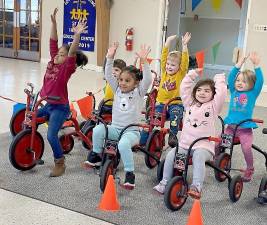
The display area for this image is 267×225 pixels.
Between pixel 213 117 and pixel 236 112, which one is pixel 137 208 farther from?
pixel 236 112

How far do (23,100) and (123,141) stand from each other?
126 inches

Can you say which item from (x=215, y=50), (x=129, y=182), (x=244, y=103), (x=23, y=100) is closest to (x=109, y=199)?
(x=129, y=182)

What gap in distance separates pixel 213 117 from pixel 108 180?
83 centimetres

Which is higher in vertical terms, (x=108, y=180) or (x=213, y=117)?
(x=213, y=117)

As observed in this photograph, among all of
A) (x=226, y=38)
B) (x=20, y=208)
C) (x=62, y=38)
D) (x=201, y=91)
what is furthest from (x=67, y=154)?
(x=226, y=38)

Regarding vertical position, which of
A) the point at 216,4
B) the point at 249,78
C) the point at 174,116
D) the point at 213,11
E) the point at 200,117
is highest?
the point at 216,4

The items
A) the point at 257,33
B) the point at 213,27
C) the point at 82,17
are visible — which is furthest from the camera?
the point at 213,27

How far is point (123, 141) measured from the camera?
9.23ft

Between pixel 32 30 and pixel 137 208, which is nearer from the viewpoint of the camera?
pixel 137 208

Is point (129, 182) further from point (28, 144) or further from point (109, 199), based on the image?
point (28, 144)

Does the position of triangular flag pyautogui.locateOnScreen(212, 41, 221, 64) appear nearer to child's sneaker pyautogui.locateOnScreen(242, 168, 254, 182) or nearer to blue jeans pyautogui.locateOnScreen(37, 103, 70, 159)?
child's sneaker pyautogui.locateOnScreen(242, 168, 254, 182)

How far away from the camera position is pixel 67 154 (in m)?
3.62

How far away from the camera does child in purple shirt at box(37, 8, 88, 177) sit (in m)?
3.08

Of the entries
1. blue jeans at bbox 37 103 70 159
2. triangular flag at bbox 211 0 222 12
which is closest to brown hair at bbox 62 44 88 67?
blue jeans at bbox 37 103 70 159
